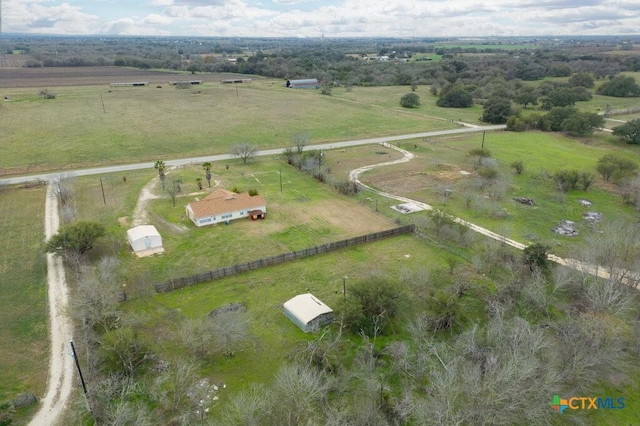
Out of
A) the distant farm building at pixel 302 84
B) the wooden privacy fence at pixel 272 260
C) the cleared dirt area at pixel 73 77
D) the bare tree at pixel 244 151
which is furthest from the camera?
the distant farm building at pixel 302 84

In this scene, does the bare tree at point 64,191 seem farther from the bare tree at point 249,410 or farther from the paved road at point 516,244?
the bare tree at point 249,410

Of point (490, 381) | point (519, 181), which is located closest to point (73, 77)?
point (519, 181)

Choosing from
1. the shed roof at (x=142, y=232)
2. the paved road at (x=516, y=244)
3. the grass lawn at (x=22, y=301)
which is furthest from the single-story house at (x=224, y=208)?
the paved road at (x=516, y=244)

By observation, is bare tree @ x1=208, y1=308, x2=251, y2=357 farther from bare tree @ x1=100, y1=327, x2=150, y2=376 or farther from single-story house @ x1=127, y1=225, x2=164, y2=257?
single-story house @ x1=127, y1=225, x2=164, y2=257

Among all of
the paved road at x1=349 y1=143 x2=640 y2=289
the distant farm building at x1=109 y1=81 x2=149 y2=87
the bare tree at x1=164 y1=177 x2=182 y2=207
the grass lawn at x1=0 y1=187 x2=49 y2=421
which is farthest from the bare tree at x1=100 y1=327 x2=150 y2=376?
the distant farm building at x1=109 y1=81 x2=149 y2=87

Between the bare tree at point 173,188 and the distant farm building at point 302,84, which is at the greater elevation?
the distant farm building at point 302,84

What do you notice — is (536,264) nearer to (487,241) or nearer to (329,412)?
(487,241)
